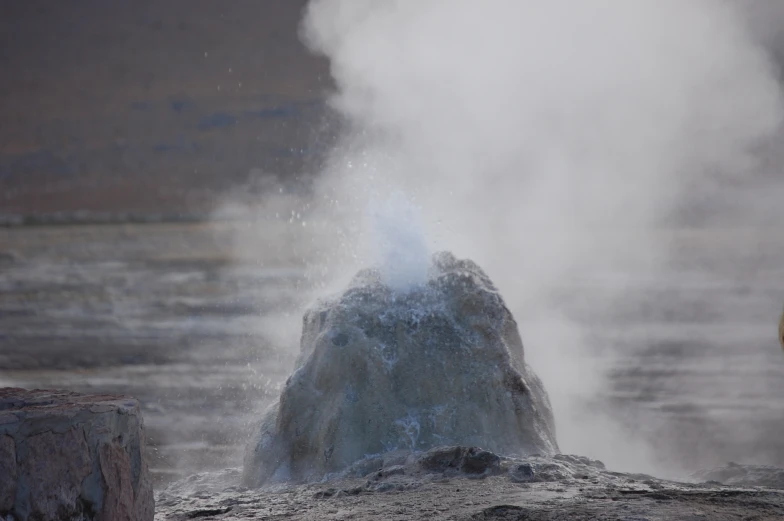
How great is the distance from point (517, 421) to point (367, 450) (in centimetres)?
111

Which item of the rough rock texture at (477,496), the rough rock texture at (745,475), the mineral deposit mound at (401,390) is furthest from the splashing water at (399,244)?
the rough rock texture at (745,475)

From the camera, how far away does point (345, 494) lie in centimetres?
548

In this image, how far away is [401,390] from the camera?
22.4ft

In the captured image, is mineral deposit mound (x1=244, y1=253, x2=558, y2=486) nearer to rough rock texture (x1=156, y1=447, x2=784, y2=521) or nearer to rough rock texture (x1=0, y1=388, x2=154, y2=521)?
rough rock texture (x1=156, y1=447, x2=784, y2=521)

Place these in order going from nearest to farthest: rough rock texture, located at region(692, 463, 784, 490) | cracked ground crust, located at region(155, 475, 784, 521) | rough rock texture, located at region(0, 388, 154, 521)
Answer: rough rock texture, located at region(0, 388, 154, 521) < cracked ground crust, located at region(155, 475, 784, 521) < rough rock texture, located at region(692, 463, 784, 490)

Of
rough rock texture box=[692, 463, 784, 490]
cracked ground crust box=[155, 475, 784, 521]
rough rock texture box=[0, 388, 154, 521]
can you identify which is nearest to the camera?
rough rock texture box=[0, 388, 154, 521]

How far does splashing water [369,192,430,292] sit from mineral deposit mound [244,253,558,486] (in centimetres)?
19

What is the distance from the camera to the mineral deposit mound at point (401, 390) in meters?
6.62

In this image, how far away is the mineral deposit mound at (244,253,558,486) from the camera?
6.62m

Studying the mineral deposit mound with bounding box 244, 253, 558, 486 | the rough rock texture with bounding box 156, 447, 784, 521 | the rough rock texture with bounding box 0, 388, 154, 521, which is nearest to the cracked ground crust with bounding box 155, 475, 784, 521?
the rough rock texture with bounding box 156, 447, 784, 521

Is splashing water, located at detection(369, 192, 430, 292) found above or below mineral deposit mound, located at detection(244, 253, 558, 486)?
above

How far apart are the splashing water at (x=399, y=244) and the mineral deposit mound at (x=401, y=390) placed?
0.19 m

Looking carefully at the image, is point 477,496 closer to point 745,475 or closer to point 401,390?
point 401,390

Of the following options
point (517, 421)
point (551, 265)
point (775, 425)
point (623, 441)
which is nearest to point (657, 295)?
point (551, 265)
